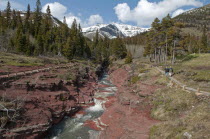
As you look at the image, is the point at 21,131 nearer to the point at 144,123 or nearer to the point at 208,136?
the point at 144,123

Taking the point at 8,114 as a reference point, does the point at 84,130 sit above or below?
below

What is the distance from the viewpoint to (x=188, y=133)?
47.1 feet

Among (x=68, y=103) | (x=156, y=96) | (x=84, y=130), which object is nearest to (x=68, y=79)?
(x=68, y=103)

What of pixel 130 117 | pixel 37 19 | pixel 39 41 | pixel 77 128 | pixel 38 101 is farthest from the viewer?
pixel 37 19

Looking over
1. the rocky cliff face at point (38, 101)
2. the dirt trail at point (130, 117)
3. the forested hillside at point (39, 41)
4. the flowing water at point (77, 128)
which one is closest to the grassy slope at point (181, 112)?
the dirt trail at point (130, 117)

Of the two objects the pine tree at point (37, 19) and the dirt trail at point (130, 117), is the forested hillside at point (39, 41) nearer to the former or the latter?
the pine tree at point (37, 19)

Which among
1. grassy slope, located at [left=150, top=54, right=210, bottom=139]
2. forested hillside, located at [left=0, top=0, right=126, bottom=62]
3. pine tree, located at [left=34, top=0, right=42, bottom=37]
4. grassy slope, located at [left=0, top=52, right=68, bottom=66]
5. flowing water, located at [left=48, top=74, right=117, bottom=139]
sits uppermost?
pine tree, located at [left=34, top=0, right=42, bottom=37]

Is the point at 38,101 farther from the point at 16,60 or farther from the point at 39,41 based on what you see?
the point at 39,41

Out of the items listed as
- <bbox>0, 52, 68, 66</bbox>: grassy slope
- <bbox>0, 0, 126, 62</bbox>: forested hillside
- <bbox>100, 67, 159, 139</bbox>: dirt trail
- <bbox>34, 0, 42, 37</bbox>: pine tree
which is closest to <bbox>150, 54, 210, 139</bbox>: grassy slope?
<bbox>100, 67, 159, 139</bbox>: dirt trail

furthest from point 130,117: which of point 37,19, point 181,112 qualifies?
point 37,19

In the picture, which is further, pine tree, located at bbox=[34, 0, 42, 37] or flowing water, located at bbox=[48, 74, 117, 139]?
pine tree, located at bbox=[34, 0, 42, 37]

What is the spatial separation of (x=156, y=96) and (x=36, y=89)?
2329 cm

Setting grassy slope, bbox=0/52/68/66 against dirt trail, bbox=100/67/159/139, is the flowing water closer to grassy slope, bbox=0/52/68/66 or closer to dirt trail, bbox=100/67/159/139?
dirt trail, bbox=100/67/159/139

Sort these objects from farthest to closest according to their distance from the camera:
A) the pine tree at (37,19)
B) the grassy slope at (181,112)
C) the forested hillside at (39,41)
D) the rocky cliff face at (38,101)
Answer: the pine tree at (37,19) → the forested hillside at (39,41) → the rocky cliff face at (38,101) → the grassy slope at (181,112)
